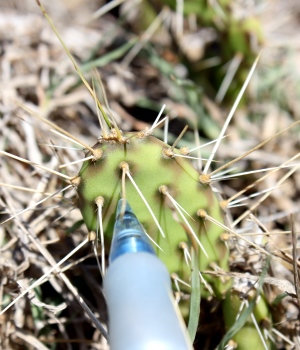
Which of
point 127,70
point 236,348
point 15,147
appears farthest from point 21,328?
point 127,70

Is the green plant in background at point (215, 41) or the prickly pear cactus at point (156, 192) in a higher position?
the green plant in background at point (215, 41)

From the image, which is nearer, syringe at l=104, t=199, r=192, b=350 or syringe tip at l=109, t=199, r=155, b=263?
syringe at l=104, t=199, r=192, b=350

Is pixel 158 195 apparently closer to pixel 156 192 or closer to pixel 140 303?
pixel 156 192

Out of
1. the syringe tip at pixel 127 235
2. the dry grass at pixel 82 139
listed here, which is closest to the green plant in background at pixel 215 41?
the dry grass at pixel 82 139

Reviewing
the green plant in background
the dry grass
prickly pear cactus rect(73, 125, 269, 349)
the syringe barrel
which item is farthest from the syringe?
the green plant in background

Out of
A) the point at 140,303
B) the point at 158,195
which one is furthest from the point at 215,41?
the point at 140,303

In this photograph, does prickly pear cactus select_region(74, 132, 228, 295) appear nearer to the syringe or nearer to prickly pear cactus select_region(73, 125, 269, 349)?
prickly pear cactus select_region(73, 125, 269, 349)

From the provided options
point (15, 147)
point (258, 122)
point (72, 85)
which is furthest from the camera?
point (258, 122)

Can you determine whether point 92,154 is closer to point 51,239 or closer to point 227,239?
point 227,239

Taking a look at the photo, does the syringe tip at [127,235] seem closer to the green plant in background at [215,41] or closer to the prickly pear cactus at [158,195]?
the prickly pear cactus at [158,195]
